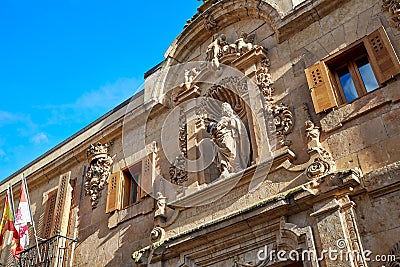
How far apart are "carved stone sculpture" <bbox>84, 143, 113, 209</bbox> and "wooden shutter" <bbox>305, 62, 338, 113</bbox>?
5.48 m

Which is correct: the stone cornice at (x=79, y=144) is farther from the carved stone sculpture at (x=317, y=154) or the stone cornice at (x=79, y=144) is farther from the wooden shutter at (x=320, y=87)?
the carved stone sculpture at (x=317, y=154)

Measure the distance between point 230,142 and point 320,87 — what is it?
1.88m

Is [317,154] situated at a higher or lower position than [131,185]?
lower

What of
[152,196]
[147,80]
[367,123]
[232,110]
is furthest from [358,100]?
[147,80]

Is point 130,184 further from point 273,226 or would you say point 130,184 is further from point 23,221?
point 273,226

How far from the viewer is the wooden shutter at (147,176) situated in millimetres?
8977

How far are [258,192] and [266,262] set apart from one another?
45.8 inches

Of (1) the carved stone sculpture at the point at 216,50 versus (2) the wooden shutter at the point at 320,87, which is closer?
(2) the wooden shutter at the point at 320,87

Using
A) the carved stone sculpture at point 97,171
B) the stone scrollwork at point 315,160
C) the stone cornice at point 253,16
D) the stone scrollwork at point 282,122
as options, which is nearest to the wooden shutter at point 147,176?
the carved stone sculpture at point 97,171

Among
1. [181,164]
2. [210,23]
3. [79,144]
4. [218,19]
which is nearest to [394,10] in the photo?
[218,19]

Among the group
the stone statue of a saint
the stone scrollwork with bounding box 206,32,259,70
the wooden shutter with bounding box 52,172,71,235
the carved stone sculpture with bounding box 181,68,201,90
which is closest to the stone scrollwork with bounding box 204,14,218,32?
the stone scrollwork with bounding box 206,32,259,70

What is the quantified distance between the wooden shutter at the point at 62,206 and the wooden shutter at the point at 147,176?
245 centimetres

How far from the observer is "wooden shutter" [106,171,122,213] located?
9.38 meters

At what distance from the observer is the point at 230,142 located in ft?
25.5
